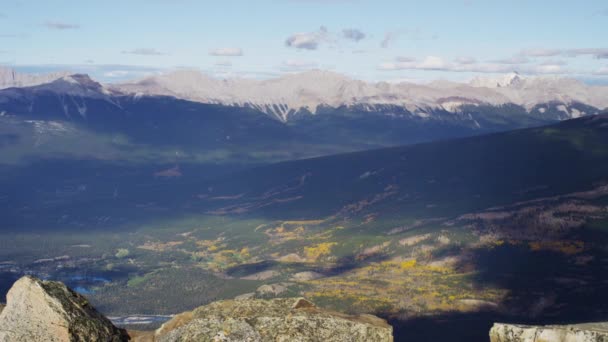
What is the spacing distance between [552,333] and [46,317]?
19.6m

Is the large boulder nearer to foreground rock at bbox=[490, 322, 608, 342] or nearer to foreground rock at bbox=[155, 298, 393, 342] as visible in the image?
foreground rock at bbox=[155, 298, 393, 342]

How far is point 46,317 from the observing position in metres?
26.5

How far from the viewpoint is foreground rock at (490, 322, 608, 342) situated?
25141 mm

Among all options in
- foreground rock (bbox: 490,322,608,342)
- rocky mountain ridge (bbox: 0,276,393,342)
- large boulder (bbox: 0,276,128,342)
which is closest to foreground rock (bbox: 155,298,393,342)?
rocky mountain ridge (bbox: 0,276,393,342)

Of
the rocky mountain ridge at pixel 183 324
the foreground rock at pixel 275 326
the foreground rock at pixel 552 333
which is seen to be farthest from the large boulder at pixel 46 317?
the foreground rock at pixel 552 333

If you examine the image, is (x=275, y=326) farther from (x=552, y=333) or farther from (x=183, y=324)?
(x=552, y=333)

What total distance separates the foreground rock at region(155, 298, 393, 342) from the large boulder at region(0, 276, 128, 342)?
10.0ft

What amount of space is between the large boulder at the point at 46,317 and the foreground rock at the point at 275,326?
3.06m

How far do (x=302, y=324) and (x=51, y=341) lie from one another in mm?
9710

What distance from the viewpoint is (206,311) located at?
29.1m

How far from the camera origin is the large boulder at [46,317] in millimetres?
26094

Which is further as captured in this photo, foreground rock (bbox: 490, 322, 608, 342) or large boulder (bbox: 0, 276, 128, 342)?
large boulder (bbox: 0, 276, 128, 342)

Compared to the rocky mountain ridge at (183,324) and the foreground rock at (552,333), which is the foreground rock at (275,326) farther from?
the foreground rock at (552,333)

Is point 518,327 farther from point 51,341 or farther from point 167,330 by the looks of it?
point 51,341
